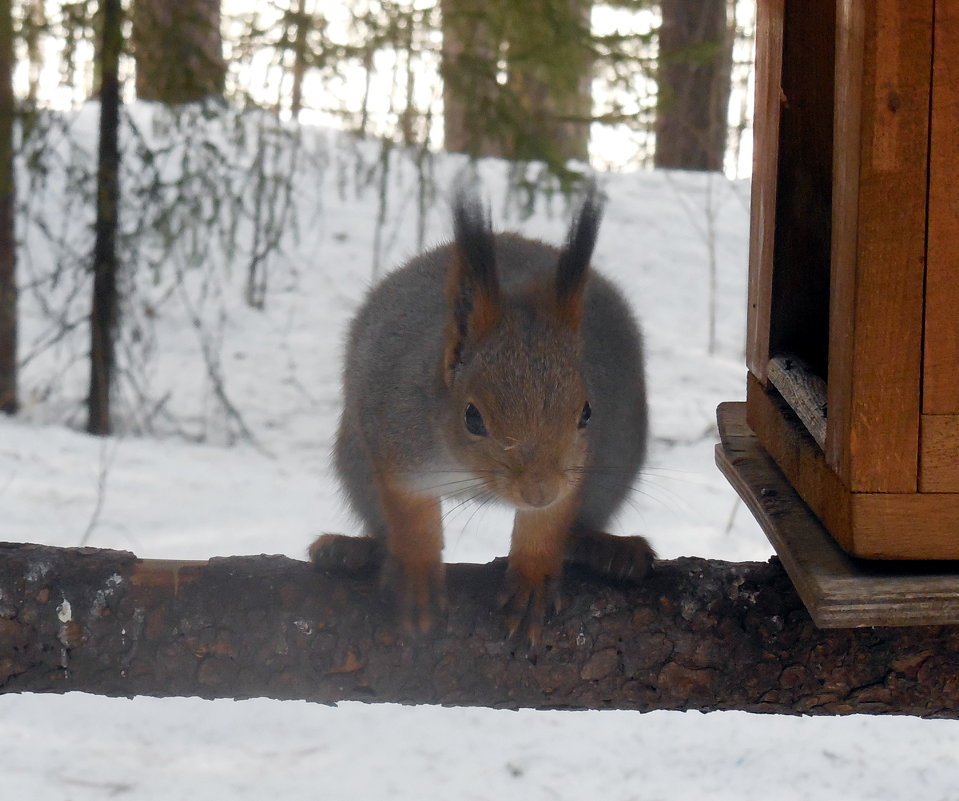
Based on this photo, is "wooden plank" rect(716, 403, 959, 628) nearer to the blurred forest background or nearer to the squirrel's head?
the squirrel's head

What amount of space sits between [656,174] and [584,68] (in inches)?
96.4

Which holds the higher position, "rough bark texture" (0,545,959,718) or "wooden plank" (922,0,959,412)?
"wooden plank" (922,0,959,412)

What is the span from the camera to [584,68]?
433 cm

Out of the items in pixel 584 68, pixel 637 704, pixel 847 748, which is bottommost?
pixel 847 748

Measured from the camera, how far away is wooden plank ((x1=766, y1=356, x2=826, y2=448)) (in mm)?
1649

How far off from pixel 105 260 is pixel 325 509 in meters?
1.29

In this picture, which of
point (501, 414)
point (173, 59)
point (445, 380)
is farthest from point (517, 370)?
point (173, 59)

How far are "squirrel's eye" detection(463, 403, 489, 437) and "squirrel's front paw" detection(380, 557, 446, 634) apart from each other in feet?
0.69

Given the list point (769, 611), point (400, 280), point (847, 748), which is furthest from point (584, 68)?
point (769, 611)

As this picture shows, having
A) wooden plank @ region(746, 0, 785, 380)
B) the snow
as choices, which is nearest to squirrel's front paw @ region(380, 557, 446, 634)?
the snow

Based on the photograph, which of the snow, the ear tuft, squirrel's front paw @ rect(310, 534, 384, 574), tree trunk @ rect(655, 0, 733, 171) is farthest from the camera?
tree trunk @ rect(655, 0, 733, 171)

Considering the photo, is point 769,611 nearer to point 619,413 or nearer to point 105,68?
point 619,413

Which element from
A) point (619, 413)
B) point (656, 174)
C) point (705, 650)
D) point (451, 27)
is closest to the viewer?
point (705, 650)

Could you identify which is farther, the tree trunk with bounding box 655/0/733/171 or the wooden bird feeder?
the tree trunk with bounding box 655/0/733/171
